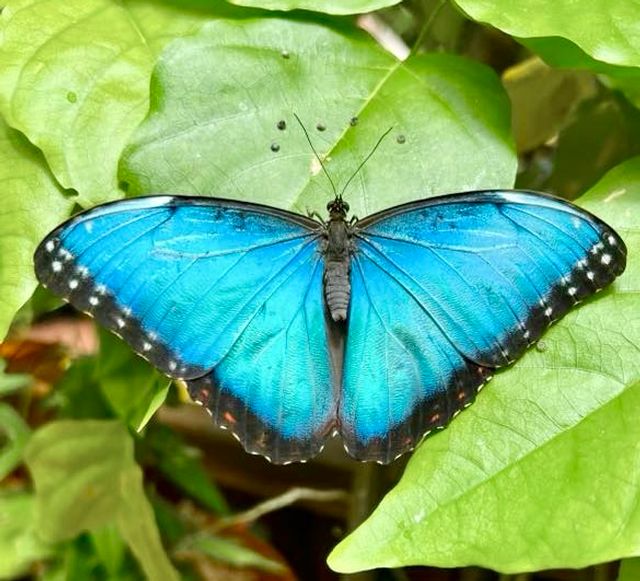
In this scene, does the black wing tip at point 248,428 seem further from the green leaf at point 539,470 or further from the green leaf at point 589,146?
the green leaf at point 589,146

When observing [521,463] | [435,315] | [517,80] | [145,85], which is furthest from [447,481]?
[517,80]

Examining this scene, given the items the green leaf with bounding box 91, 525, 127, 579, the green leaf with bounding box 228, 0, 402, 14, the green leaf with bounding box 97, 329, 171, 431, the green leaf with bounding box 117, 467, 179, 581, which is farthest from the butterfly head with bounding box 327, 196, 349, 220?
the green leaf with bounding box 91, 525, 127, 579

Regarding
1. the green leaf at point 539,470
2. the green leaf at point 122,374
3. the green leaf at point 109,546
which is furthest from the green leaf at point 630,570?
the green leaf at point 109,546

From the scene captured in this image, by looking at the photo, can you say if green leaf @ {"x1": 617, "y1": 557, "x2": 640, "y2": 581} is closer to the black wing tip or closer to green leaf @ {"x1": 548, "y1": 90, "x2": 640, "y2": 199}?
the black wing tip

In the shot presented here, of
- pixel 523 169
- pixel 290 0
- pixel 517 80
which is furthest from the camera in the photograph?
pixel 523 169

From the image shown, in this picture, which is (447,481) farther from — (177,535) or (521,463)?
(177,535)

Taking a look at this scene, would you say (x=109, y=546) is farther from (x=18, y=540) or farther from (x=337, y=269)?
(x=337, y=269)

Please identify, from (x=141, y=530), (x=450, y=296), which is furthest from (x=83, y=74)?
(x=141, y=530)
